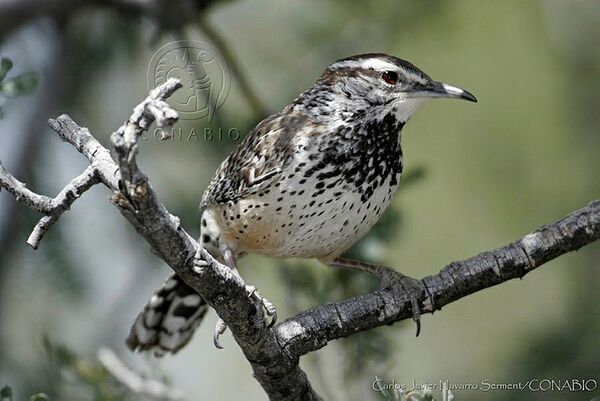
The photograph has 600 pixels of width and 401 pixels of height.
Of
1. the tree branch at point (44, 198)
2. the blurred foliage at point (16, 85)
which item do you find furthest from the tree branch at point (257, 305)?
the blurred foliage at point (16, 85)

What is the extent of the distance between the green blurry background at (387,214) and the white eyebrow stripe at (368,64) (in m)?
0.59

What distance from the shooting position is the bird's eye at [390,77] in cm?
346

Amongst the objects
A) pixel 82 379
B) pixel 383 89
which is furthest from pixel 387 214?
pixel 82 379

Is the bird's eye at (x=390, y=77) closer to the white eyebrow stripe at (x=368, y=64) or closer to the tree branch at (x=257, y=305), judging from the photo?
the white eyebrow stripe at (x=368, y=64)

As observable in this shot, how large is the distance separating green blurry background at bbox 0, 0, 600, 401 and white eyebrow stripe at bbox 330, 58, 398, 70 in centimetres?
59

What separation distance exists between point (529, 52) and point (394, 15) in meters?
1.18

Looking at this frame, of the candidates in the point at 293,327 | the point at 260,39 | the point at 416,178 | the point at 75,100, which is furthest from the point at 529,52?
the point at 293,327

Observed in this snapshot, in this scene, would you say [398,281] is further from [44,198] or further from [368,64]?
[44,198]

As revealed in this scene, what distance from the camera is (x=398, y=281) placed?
310cm

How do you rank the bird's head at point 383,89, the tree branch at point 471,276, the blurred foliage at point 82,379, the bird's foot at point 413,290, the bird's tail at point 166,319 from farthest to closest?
the bird's tail at point 166,319, the blurred foliage at point 82,379, the bird's head at point 383,89, the bird's foot at point 413,290, the tree branch at point 471,276

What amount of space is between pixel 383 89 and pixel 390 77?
5cm

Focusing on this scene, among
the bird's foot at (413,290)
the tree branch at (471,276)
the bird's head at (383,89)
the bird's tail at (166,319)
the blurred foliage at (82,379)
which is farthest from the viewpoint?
the bird's tail at (166,319)

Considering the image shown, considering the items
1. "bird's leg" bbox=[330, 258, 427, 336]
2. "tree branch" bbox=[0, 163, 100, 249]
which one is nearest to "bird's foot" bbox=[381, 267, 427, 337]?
"bird's leg" bbox=[330, 258, 427, 336]

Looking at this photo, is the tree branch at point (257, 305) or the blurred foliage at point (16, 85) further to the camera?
the blurred foliage at point (16, 85)
